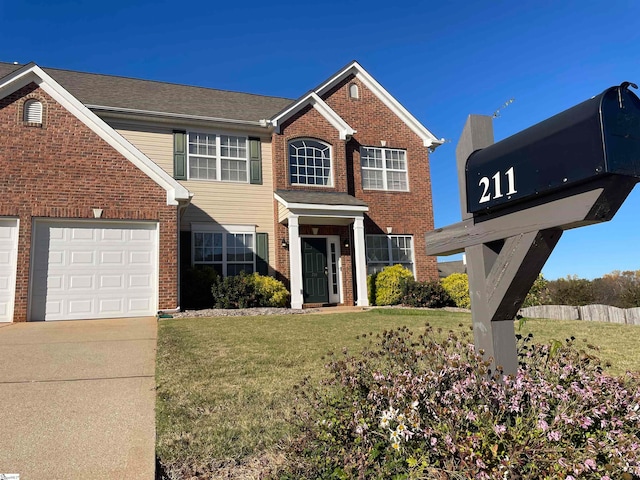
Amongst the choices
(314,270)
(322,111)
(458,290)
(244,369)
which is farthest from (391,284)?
(244,369)

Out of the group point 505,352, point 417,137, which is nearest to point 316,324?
point 505,352

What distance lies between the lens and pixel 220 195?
13.7 m

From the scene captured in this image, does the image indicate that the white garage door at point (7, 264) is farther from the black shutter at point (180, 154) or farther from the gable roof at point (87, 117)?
the black shutter at point (180, 154)

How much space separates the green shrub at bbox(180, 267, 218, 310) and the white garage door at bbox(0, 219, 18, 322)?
A: 12.8 ft

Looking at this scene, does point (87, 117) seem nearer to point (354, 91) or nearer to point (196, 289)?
point (196, 289)

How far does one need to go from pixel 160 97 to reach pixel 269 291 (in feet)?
26.5

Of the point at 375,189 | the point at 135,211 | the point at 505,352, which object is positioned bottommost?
the point at 505,352

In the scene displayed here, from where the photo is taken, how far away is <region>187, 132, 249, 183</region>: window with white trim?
44.7ft

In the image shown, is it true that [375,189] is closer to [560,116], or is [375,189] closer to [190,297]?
[190,297]

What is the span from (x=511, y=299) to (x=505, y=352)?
362mm

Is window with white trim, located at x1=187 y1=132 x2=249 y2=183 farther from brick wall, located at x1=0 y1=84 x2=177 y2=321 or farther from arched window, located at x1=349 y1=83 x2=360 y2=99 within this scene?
arched window, located at x1=349 y1=83 x2=360 y2=99

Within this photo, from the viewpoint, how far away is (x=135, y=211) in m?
10.7

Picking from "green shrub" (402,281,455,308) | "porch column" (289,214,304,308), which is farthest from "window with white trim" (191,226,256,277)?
"green shrub" (402,281,455,308)

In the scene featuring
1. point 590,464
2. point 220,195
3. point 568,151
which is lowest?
point 590,464
